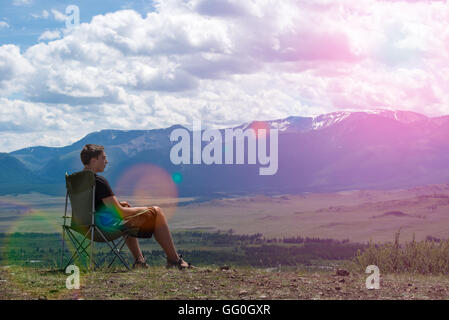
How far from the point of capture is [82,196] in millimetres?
8461

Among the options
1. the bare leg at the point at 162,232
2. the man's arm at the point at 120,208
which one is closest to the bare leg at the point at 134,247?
the bare leg at the point at 162,232

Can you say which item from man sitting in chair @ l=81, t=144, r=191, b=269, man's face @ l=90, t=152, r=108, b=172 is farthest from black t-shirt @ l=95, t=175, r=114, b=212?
man's face @ l=90, t=152, r=108, b=172

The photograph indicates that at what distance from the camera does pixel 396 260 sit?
34.3 feet

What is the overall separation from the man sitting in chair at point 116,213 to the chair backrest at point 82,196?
0.10 metres

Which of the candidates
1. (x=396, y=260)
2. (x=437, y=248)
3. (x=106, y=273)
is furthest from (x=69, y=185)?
(x=437, y=248)

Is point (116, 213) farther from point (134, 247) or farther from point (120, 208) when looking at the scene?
point (134, 247)

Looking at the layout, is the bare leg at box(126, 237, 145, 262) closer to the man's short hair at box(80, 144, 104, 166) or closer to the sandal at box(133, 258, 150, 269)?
the sandal at box(133, 258, 150, 269)

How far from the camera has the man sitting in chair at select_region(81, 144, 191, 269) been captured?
27.5 feet

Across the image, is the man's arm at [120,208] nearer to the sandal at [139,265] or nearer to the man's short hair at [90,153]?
the man's short hair at [90,153]

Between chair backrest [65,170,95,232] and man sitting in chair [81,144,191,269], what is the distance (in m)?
0.10

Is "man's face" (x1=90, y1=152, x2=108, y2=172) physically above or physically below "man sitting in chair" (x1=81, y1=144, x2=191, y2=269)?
above

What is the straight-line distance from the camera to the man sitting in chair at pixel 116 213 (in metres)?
8.38
